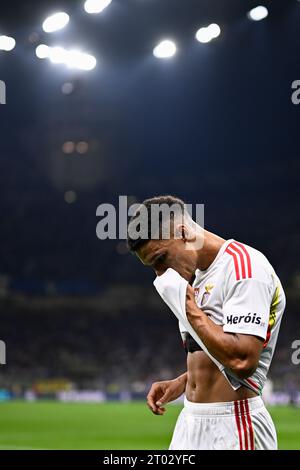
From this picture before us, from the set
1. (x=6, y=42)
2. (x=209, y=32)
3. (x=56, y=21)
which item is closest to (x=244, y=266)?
(x=56, y=21)

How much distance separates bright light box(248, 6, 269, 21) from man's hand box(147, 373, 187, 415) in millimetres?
19457

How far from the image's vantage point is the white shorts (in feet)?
12.0

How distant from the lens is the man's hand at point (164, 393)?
4176mm

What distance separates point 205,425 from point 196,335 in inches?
21.8

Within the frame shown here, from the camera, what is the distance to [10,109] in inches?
1542

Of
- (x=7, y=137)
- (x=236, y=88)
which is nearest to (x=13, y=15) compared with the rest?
(x=236, y=88)

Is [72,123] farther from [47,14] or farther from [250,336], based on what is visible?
[250,336]

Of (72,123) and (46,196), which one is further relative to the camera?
(46,196)

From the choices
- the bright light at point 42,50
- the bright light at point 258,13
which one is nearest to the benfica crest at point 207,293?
the bright light at point 258,13

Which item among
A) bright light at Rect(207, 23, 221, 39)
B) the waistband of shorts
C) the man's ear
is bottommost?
the waistband of shorts

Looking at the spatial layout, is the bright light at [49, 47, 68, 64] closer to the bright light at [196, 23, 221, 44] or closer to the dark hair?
the bright light at [196, 23, 221, 44]

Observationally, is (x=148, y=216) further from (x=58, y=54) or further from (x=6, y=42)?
(x=58, y=54)

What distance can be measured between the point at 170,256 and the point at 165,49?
71.2ft

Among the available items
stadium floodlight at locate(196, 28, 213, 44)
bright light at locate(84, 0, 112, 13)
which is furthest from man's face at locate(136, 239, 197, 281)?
stadium floodlight at locate(196, 28, 213, 44)
